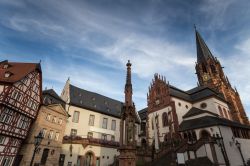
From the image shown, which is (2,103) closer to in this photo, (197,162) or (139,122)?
(197,162)

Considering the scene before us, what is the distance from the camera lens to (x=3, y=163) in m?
21.7

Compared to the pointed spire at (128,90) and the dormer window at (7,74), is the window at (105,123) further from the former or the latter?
the pointed spire at (128,90)

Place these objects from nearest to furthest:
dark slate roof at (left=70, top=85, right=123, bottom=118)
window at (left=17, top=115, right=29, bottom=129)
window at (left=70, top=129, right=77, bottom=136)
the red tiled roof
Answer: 1. the red tiled roof
2. window at (left=17, top=115, right=29, bottom=129)
3. window at (left=70, top=129, right=77, bottom=136)
4. dark slate roof at (left=70, top=85, right=123, bottom=118)

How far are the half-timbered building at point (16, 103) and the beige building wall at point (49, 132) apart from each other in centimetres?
98

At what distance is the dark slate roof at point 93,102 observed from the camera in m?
35.8

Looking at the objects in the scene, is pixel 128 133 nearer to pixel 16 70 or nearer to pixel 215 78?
pixel 16 70

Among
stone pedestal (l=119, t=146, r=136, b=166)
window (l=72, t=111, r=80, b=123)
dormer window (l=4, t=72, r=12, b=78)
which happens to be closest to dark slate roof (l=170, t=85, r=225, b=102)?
window (l=72, t=111, r=80, b=123)

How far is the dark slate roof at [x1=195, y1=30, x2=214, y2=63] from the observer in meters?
61.5

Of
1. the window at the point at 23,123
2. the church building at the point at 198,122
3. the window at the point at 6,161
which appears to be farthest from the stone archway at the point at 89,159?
the church building at the point at 198,122

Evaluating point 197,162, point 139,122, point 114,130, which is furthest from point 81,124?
point 197,162

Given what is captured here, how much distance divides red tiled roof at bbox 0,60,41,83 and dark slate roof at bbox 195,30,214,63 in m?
54.7

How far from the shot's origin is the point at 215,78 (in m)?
54.0

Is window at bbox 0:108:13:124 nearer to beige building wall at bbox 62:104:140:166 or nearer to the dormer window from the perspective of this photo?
the dormer window

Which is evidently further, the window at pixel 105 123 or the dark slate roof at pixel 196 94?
the dark slate roof at pixel 196 94
